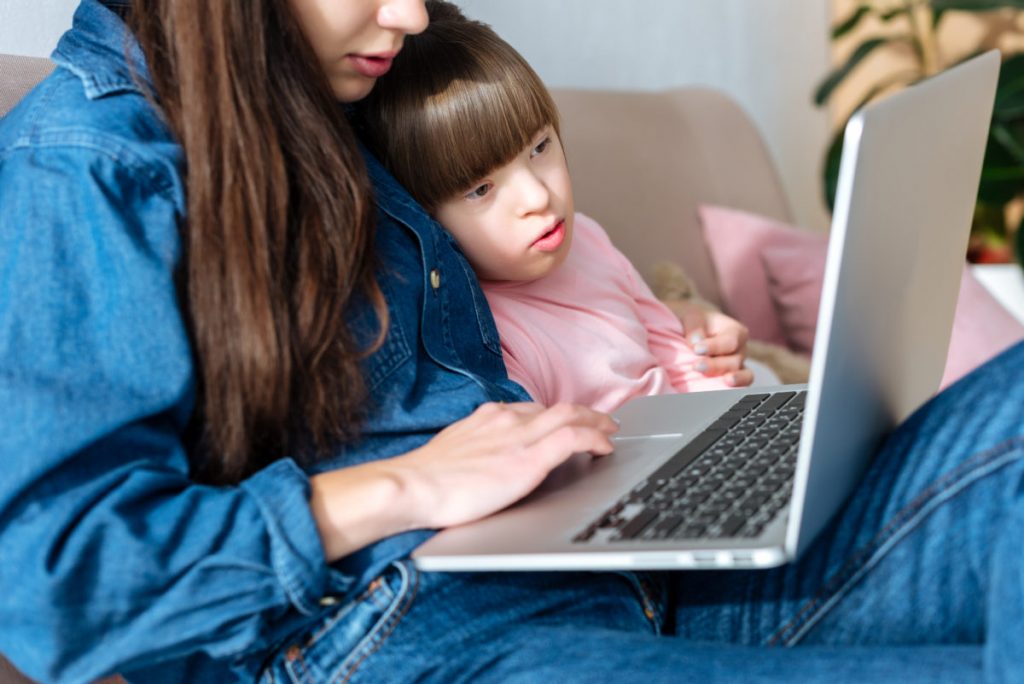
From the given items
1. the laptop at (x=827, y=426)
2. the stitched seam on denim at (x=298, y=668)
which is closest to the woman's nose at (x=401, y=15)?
the laptop at (x=827, y=426)

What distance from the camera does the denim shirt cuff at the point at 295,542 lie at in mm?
772

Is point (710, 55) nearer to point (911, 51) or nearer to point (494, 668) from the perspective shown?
point (911, 51)

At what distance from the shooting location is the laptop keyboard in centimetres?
76

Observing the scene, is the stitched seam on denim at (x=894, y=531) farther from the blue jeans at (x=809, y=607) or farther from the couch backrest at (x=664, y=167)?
the couch backrest at (x=664, y=167)

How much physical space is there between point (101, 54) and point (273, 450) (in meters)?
0.32

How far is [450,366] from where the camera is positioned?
1.00 m

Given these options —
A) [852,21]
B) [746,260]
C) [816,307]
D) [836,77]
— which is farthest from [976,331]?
[852,21]

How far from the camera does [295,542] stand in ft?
2.54

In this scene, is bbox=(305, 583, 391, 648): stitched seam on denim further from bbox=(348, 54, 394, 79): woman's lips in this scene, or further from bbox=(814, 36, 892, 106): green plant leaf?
bbox=(814, 36, 892, 106): green plant leaf

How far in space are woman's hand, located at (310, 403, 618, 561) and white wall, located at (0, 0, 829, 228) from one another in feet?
2.13

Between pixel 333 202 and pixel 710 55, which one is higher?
pixel 710 55

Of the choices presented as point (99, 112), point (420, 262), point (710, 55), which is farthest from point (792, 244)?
point (99, 112)

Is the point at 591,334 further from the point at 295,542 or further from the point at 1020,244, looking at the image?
the point at 1020,244

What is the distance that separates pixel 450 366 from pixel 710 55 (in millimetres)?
1941
